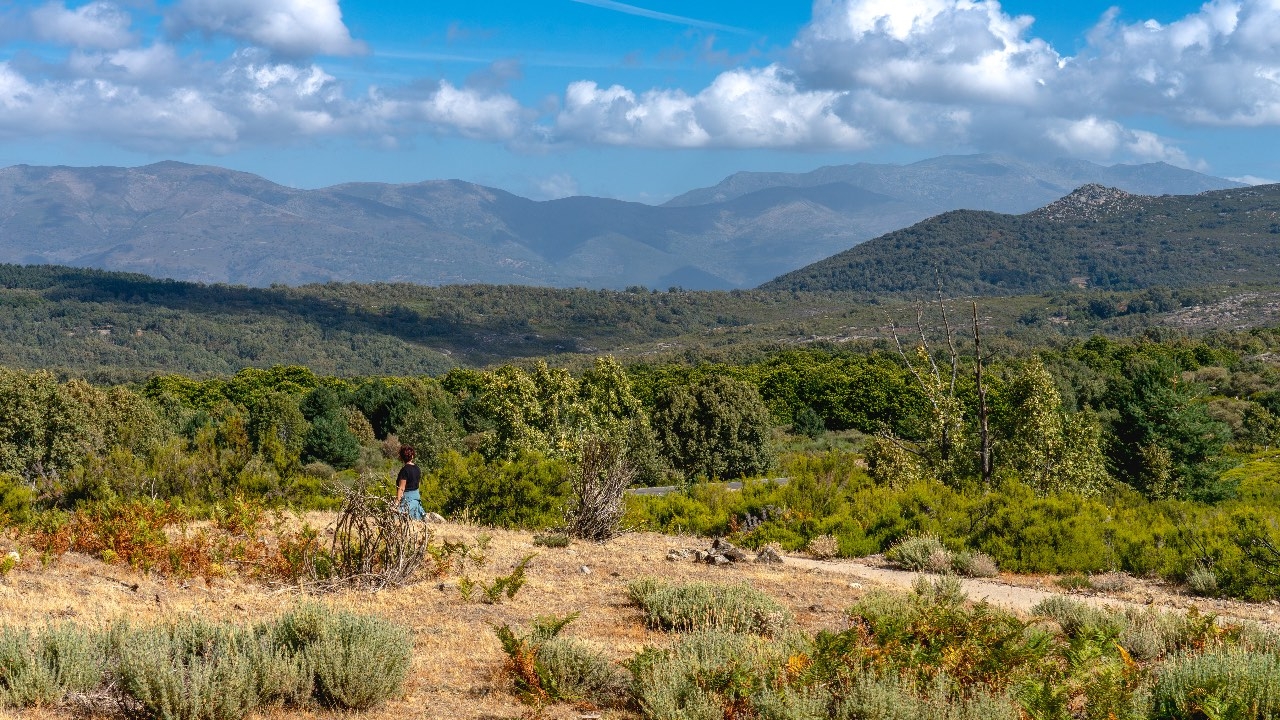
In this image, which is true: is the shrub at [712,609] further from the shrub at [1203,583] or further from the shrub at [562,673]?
the shrub at [1203,583]

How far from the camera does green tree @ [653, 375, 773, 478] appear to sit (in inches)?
1684

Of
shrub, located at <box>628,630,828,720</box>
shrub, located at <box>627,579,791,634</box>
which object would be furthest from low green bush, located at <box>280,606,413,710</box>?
shrub, located at <box>627,579,791,634</box>

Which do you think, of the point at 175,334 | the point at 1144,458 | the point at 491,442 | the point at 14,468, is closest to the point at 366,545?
the point at 491,442

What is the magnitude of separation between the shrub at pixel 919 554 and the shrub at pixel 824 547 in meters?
1.27

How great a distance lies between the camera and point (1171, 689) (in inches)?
235

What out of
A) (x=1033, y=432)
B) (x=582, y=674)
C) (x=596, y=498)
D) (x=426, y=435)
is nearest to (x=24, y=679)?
(x=582, y=674)

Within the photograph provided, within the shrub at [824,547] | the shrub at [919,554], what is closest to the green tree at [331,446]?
the shrub at [824,547]

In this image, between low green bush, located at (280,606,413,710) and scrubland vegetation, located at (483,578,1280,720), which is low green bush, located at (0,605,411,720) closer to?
low green bush, located at (280,606,413,710)

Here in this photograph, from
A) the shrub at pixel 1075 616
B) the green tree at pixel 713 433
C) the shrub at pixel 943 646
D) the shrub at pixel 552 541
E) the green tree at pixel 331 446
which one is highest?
the shrub at pixel 943 646

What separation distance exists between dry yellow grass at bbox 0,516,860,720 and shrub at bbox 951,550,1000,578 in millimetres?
2219

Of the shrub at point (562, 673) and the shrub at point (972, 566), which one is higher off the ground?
the shrub at point (562, 673)

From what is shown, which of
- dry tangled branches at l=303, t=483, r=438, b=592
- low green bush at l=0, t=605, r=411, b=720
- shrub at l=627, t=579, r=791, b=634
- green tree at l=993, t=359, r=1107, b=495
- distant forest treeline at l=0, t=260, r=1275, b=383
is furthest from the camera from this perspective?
distant forest treeline at l=0, t=260, r=1275, b=383

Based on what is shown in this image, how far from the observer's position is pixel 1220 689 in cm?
569

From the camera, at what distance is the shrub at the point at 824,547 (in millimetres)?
14891
